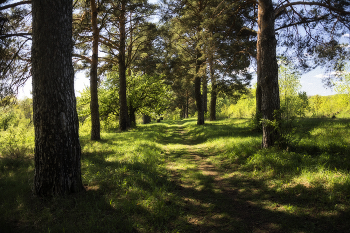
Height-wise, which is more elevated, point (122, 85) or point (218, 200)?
point (122, 85)

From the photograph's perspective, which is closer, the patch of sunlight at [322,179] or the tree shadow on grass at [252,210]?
the tree shadow on grass at [252,210]

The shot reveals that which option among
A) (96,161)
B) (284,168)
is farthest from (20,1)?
(284,168)

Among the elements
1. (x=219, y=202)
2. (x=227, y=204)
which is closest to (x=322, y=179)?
(x=227, y=204)

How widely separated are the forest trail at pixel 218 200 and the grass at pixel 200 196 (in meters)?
0.02

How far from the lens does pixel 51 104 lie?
368 centimetres

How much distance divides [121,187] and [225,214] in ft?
7.43

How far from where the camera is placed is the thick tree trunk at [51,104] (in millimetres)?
3674

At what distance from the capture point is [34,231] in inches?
111

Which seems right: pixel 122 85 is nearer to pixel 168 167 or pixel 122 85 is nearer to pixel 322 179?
pixel 168 167

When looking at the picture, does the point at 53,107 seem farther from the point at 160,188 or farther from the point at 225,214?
→ the point at 225,214

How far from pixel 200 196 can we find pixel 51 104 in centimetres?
365

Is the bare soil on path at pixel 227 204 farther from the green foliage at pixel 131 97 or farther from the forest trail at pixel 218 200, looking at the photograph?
the green foliage at pixel 131 97

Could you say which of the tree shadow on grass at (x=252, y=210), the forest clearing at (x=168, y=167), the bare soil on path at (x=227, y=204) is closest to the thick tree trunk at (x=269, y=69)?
the forest clearing at (x=168, y=167)

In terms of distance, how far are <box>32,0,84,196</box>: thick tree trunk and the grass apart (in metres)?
0.44
